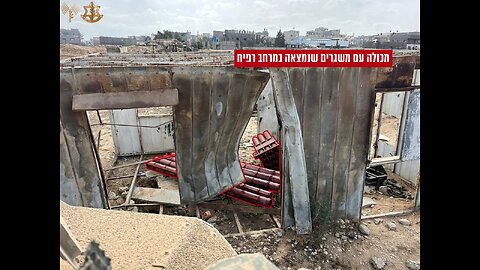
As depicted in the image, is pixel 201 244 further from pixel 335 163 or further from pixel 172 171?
pixel 172 171

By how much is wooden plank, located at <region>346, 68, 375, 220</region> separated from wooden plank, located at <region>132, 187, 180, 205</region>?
3.57 metres

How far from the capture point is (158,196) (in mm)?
6098

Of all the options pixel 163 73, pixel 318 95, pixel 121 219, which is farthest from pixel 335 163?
pixel 121 219

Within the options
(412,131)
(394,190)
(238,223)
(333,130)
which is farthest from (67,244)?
(394,190)

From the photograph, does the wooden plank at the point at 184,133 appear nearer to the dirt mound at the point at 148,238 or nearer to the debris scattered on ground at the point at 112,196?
the dirt mound at the point at 148,238

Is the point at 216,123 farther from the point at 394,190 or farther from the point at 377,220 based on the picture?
the point at 394,190

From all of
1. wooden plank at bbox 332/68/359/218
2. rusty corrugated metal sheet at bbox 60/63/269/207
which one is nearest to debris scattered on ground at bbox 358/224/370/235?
wooden plank at bbox 332/68/359/218

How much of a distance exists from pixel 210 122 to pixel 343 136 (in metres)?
2.48

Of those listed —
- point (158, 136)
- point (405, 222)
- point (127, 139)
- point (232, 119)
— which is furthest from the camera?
point (158, 136)

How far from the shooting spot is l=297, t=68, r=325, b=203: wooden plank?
473cm

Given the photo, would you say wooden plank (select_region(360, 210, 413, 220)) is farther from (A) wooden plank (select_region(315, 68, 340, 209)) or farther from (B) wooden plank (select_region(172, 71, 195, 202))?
(B) wooden plank (select_region(172, 71, 195, 202))

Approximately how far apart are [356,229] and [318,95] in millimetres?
2725

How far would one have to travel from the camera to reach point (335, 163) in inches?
203
